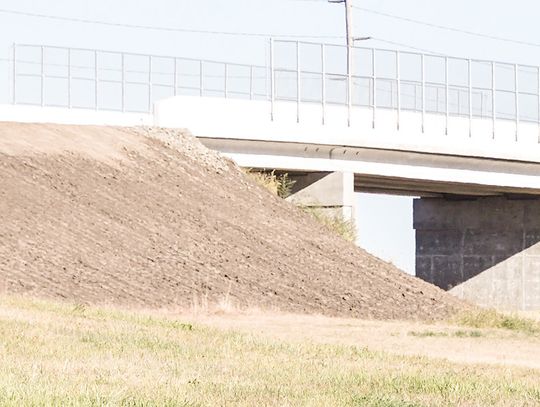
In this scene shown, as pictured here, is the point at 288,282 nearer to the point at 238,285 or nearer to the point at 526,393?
the point at 238,285

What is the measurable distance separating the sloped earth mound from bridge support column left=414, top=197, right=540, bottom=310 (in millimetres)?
19068

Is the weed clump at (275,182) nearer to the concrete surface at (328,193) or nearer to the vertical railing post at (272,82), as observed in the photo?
the concrete surface at (328,193)

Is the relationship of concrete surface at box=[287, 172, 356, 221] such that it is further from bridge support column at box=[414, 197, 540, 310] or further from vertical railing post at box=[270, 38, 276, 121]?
bridge support column at box=[414, 197, 540, 310]

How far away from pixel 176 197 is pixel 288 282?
7482mm

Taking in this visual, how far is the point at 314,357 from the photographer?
2002 centimetres

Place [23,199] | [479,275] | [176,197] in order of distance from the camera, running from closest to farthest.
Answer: [23,199] < [176,197] < [479,275]

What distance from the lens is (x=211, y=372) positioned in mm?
16719

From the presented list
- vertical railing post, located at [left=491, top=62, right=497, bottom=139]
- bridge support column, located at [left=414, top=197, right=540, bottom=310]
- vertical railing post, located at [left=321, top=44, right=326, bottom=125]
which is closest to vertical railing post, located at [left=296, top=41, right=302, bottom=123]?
vertical railing post, located at [left=321, top=44, right=326, bottom=125]

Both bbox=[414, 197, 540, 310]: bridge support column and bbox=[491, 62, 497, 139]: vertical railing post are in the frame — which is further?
bbox=[414, 197, 540, 310]: bridge support column

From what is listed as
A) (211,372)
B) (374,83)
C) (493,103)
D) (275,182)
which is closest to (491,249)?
(493,103)

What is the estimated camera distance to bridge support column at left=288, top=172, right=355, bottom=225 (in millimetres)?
50719

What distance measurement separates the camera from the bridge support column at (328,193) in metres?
50.7

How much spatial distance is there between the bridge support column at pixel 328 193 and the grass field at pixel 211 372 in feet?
87.9

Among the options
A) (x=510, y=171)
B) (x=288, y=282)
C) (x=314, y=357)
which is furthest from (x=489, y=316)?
(x=510, y=171)
